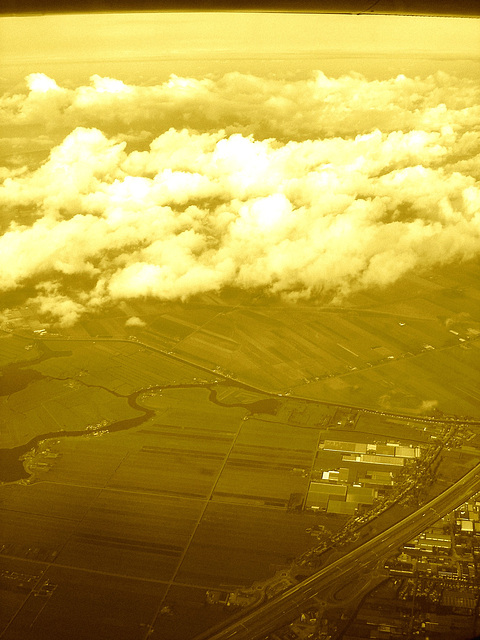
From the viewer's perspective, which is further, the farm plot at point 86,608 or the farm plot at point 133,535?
the farm plot at point 133,535

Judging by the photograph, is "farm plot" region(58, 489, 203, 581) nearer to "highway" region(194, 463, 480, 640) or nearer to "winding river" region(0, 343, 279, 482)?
"highway" region(194, 463, 480, 640)

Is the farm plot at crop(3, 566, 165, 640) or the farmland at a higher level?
the farmland

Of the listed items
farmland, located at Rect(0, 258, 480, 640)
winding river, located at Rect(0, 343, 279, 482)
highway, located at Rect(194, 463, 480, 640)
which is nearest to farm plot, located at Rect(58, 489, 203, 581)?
farmland, located at Rect(0, 258, 480, 640)

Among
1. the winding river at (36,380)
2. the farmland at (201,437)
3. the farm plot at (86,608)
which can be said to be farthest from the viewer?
the winding river at (36,380)

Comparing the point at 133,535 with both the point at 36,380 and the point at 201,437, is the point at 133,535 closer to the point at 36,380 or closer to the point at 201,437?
the point at 201,437

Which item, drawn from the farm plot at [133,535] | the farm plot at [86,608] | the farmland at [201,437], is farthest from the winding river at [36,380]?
the farm plot at [86,608]

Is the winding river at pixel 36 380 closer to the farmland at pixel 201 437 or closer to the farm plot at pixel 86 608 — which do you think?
the farmland at pixel 201 437

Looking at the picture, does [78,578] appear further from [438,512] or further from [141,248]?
[141,248]

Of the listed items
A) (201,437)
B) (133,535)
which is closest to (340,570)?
(133,535)

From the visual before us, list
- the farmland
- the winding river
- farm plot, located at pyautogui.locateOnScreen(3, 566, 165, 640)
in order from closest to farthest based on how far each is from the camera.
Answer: farm plot, located at pyautogui.locateOnScreen(3, 566, 165, 640) < the farmland < the winding river
